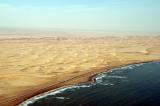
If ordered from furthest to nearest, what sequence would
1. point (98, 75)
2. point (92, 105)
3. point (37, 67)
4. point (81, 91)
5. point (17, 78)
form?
point (37, 67) → point (98, 75) → point (17, 78) → point (81, 91) → point (92, 105)

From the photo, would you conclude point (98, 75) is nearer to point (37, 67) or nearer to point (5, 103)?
point (37, 67)

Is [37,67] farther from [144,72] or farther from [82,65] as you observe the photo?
[144,72]

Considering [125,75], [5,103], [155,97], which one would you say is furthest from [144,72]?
[5,103]

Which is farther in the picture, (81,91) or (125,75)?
(125,75)

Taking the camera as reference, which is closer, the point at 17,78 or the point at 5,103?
the point at 5,103

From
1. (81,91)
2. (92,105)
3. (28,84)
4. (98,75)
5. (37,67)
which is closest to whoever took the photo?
(92,105)

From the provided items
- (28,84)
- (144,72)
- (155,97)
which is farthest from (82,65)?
(155,97)
